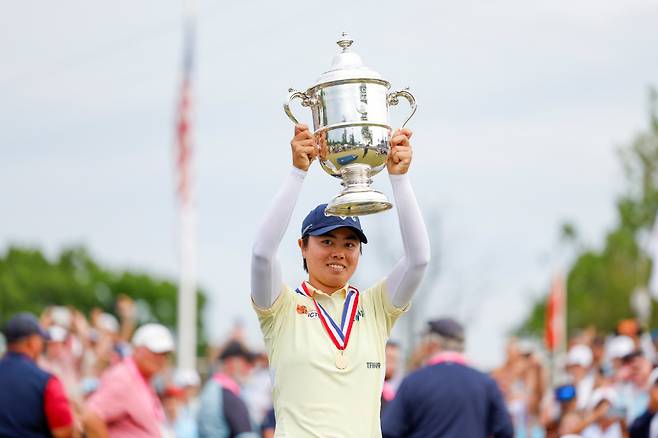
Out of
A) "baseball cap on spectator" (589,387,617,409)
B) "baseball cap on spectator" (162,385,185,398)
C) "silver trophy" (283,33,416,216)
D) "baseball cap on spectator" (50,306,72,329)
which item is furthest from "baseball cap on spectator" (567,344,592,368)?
"silver trophy" (283,33,416,216)

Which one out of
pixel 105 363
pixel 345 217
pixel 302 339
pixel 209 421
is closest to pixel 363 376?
pixel 302 339

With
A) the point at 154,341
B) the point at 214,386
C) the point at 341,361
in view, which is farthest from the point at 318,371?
the point at 214,386

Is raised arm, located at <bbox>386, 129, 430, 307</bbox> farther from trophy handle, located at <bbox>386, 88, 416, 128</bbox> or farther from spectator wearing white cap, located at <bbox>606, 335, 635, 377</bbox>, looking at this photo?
spectator wearing white cap, located at <bbox>606, 335, 635, 377</bbox>

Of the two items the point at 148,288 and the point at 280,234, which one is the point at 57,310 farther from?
the point at 148,288

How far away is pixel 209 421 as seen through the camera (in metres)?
11.3

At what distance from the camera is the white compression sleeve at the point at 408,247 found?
5.23 metres

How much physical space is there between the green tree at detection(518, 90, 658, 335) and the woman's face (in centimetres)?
2715

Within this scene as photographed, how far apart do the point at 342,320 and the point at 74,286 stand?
9449cm

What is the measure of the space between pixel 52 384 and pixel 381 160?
4475mm

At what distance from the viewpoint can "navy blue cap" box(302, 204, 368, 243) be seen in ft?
17.4

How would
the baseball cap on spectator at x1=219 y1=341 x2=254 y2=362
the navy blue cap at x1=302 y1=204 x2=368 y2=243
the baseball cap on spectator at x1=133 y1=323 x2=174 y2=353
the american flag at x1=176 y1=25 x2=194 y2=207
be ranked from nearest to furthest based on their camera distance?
the navy blue cap at x1=302 y1=204 x2=368 y2=243, the baseball cap on spectator at x1=133 y1=323 x2=174 y2=353, the baseball cap on spectator at x1=219 y1=341 x2=254 y2=362, the american flag at x1=176 y1=25 x2=194 y2=207

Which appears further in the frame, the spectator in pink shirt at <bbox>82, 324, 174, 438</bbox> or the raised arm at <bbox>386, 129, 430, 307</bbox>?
the spectator in pink shirt at <bbox>82, 324, 174, 438</bbox>

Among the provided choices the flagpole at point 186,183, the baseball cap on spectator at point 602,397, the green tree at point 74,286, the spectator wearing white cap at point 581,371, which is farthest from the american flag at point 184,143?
the green tree at point 74,286

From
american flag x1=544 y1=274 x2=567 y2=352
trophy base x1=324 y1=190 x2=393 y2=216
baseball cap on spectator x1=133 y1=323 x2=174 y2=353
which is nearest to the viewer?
trophy base x1=324 y1=190 x2=393 y2=216
